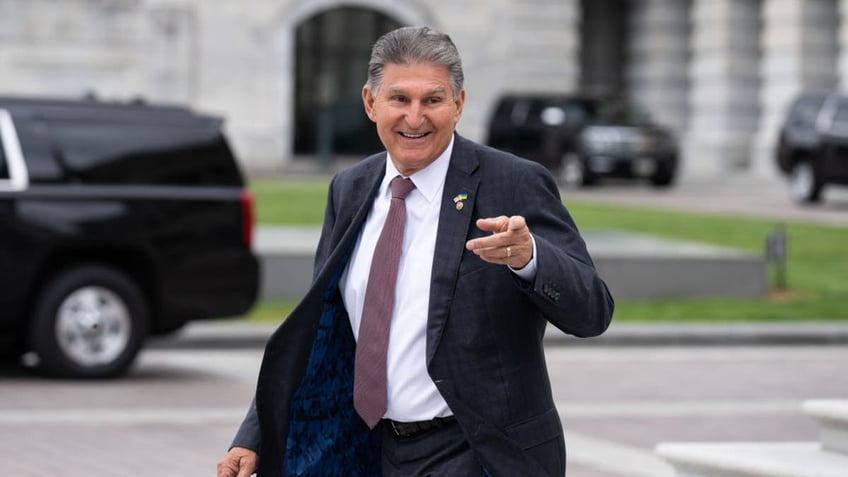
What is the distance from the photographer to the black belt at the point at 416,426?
392 cm

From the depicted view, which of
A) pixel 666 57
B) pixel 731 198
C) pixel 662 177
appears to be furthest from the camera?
pixel 666 57

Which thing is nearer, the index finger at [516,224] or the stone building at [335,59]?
the index finger at [516,224]

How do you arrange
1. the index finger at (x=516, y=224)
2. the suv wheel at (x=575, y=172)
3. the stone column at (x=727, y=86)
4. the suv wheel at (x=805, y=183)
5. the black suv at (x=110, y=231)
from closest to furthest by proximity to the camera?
the index finger at (x=516, y=224), the black suv at (x=110, y=231), the suv wheel at (x=805, y=183), the suv wheel at (x=575, y=172), the stone column at (x=727, y=86)

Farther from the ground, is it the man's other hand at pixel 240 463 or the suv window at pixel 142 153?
the man's other hand at pixel 240 463

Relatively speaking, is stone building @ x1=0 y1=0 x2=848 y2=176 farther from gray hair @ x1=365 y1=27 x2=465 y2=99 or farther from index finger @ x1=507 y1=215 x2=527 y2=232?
index finger @ x1=507 y1=215 x2=527 y2=232

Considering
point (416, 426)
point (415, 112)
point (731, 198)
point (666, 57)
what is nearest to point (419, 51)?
point (415, 112)

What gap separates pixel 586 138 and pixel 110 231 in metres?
22.7

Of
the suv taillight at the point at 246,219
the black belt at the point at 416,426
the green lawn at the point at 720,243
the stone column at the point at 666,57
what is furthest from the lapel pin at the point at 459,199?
the stone column at the point at 666,57

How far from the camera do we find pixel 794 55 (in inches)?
1495

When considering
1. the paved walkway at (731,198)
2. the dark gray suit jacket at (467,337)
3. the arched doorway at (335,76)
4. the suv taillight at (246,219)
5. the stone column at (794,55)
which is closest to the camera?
the dark gray suit jacket at (467,337)

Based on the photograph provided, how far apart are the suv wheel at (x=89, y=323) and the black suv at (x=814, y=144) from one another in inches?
717

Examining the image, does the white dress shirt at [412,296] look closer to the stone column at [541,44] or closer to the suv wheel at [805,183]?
the suv wheel at [805,183]

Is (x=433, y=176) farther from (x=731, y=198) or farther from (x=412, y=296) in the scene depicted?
(x=731, y=198)

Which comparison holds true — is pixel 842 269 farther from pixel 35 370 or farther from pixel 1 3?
pixel 1 3
